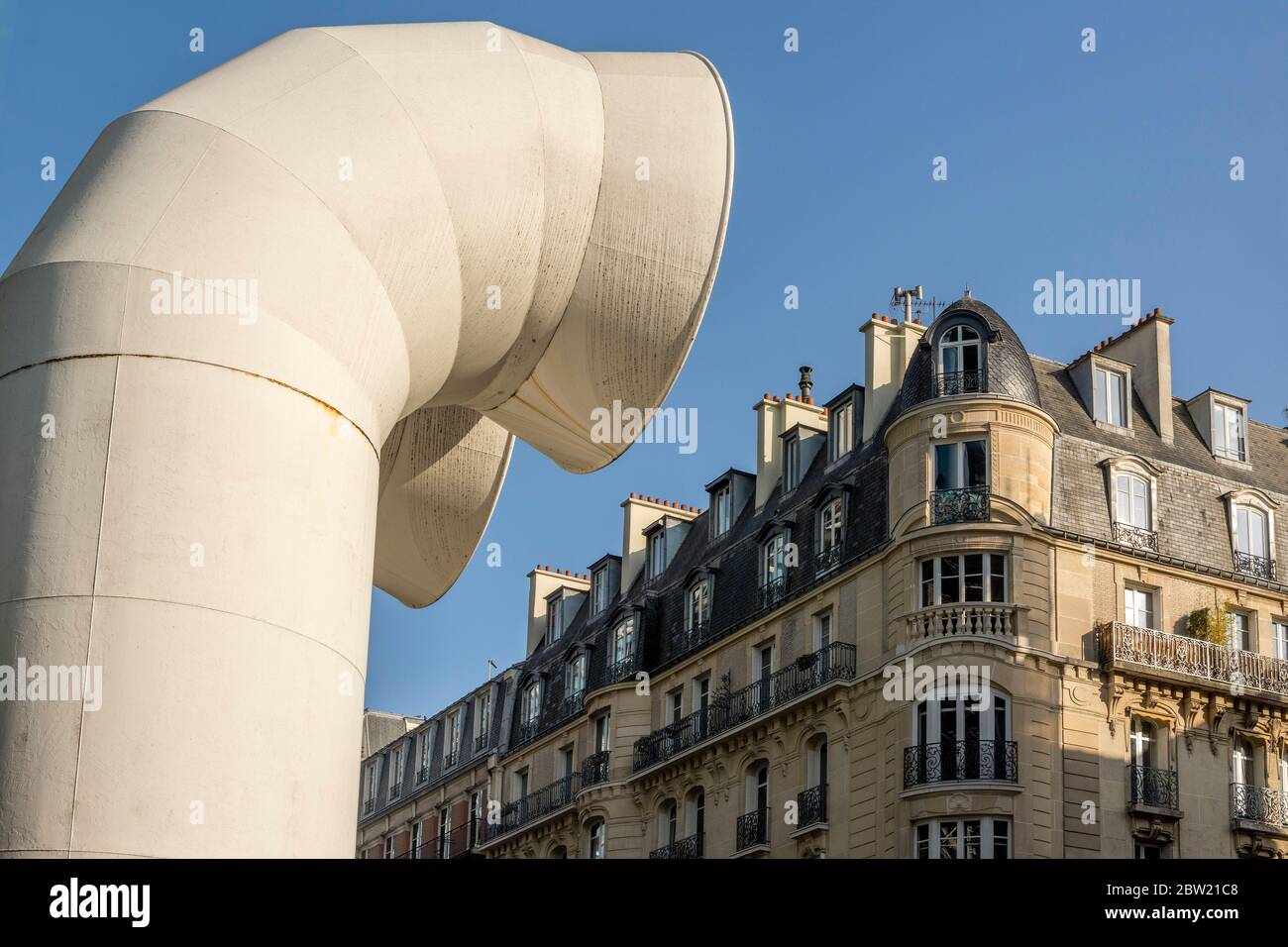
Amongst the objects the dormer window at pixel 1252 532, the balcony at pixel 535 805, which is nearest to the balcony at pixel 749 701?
the balcony at pixel 535 805

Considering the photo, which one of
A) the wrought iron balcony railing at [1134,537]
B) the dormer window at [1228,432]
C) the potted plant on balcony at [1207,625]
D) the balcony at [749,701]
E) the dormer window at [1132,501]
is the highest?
the dormer window at [1228,432]

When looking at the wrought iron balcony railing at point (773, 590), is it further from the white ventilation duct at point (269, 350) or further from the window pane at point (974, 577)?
the white ventilation duct at point (269, 350)

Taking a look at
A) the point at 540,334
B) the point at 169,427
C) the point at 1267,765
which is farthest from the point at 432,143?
the point at 1267,765

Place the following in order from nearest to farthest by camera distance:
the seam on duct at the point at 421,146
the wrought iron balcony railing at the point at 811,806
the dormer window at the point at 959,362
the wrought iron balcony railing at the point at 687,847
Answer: the seam on duct at the point at 421,146
the dormer window at the point at 959,362
the wrought iron balcony railing at the point at 811,806
the wrought iron balcony railing at the point at 687,847

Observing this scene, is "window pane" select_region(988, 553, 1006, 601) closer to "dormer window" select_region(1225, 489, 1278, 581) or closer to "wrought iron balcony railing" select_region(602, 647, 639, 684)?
"dormer window" select_region(1225, 489, 1278, 581)

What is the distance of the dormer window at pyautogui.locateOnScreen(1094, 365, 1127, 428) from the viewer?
52.0 m

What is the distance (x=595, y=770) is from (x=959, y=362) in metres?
17.8

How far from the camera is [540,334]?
10820 millimetres

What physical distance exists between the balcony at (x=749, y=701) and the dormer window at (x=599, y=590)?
8.41 metres

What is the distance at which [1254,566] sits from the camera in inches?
2039

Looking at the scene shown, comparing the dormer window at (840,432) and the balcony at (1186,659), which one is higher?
the dormer window at (840,432)

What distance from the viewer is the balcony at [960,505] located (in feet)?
156
